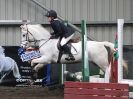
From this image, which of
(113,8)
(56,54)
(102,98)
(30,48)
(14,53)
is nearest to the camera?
(102,98)

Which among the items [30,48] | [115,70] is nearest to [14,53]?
[30,48]

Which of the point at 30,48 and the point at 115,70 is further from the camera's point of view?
the point at 30,48

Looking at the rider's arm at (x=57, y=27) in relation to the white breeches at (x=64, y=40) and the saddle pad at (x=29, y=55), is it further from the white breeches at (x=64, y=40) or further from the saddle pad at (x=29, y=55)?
the saddle pad at (x=29, y=55)

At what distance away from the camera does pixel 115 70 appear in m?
10.3

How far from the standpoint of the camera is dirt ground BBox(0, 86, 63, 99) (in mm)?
13702

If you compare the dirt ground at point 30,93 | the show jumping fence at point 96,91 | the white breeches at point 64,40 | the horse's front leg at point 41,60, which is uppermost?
the white breeches at point 64,40

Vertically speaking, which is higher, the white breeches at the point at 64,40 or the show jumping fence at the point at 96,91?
the white breeches at the point at 64,40

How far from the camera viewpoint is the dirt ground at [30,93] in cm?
1370

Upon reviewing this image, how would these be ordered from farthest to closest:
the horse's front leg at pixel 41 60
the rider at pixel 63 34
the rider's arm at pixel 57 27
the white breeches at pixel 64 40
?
the horse's front leg at pixel 41 60
the white breeches at pixel 64 40
the rider at pixel 63 34
the rider's arm at pixel 57 27

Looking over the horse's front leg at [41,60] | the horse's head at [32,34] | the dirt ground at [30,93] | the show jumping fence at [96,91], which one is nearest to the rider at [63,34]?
the horse's head at [32,34]

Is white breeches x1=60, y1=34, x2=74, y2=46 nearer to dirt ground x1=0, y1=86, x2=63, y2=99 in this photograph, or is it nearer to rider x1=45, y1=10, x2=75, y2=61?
rider x1=45, y1=10, x2=75, y2=61

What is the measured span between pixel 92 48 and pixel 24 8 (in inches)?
209

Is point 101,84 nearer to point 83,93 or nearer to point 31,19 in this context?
point 83,93

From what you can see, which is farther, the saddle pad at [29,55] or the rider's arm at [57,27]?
→ the saddle pad at [29,55]
